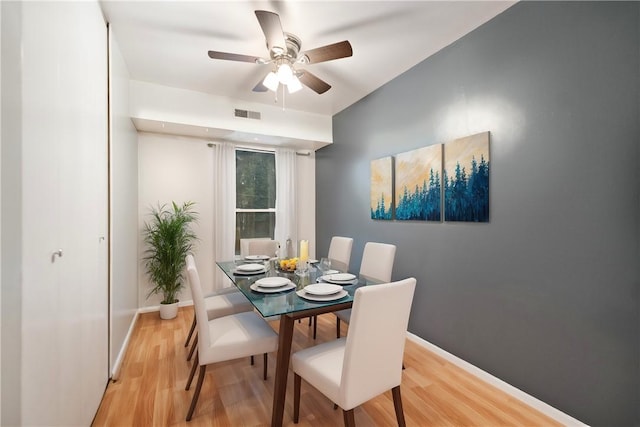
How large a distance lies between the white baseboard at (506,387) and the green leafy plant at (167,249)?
2881mm

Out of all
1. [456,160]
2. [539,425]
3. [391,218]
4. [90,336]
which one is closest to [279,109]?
[391,218]

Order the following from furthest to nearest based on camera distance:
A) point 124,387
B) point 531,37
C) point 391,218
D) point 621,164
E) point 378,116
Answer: point 378,116 < point 391,218 < point 124,387 < point 531,37 < point 621,164

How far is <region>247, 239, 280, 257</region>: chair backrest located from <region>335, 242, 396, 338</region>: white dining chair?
1.15 m

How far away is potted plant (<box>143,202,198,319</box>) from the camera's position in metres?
3.35

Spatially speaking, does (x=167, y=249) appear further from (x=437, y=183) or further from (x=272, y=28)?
(x=437, y=183)

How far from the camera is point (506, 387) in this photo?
2.00 m

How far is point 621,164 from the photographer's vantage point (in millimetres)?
1489

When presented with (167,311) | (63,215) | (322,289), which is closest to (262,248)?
(167,311)

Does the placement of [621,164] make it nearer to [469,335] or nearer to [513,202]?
[513,202]

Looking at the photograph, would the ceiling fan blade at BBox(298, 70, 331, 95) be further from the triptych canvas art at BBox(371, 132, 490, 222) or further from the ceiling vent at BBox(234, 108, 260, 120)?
the ceiling vent at BBox(234, 108, 260, 120)

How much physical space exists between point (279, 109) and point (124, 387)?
11.1 ft

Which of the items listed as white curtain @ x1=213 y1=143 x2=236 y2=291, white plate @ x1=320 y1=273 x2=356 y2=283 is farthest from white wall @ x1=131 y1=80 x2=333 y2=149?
white plate @ x1=320 y1=273 x2=356 y2=283

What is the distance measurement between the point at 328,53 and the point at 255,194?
265 centimetres

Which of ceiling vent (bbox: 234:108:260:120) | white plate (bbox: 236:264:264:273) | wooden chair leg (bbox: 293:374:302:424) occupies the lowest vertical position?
wooden chair leg (bbox: 293:374:302:424)
